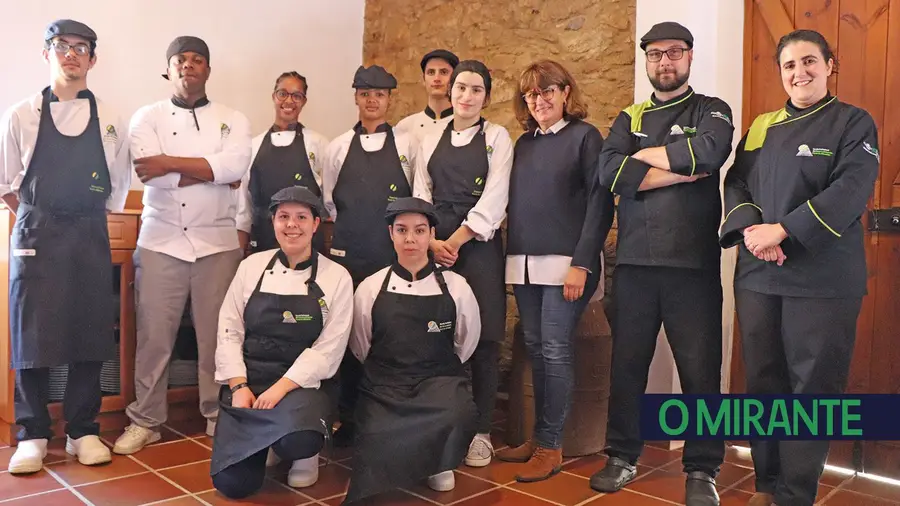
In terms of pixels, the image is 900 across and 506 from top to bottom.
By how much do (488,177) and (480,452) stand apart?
1.05 meters

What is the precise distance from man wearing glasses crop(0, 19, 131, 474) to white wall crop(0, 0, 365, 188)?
37.1 inches

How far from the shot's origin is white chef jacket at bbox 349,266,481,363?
104 inches

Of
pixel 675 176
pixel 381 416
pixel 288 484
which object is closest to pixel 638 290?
pixel 675 176

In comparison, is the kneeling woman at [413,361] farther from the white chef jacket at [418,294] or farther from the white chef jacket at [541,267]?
the white chef jacket at [541,267]

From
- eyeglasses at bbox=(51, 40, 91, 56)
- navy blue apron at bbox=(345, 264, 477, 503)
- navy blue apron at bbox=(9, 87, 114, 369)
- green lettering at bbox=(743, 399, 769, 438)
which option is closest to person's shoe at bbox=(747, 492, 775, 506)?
green lettering at bbox=(743, 399, 769, 438)

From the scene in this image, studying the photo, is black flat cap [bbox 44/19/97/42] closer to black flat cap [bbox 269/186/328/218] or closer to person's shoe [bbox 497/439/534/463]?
black flat cap [bbox 269/186/328/218]

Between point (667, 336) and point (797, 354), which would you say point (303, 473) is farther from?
point (797, 354)

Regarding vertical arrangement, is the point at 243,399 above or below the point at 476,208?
below

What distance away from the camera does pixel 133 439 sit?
2.89 metres

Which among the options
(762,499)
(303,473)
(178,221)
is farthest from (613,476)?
(178,221)

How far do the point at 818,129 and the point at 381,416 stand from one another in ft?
5.34

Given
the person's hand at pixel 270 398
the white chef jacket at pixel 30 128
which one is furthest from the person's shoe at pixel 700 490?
the white chef jacket at pixel 30 128

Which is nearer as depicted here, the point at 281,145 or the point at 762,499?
the point at 762,499

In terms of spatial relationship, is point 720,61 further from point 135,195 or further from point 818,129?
point 135,195
